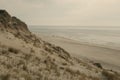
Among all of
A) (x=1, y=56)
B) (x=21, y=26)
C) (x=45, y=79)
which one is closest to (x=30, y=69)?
(x=45, y=79)

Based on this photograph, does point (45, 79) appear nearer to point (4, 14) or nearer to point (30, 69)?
point (30, 69)

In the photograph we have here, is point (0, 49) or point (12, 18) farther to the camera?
point (12, 18)

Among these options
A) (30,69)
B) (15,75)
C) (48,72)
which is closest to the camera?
(15,75)

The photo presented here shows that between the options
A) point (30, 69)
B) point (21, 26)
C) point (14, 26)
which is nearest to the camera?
point (30, 69)

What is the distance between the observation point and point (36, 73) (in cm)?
1029

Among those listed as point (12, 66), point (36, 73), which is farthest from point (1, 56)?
point (36, 73)

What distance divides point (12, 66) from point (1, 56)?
66.3 inches

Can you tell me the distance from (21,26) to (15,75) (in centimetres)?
1719

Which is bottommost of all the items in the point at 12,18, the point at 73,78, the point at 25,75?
the point at 73,78

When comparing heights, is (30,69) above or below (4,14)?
below

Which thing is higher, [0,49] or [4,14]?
[4,14]

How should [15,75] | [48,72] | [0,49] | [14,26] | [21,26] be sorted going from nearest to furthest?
[15,75], [48,72], [0,49], [14,26], [21,26]

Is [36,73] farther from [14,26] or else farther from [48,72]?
[14,26]

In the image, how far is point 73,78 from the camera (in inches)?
464
